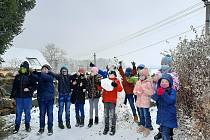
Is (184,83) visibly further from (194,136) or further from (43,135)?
(43,135)

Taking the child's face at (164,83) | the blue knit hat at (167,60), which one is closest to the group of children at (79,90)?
the blue knit hat at (167,60)

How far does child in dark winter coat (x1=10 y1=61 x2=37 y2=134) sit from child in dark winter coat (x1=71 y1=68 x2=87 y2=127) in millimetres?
1198

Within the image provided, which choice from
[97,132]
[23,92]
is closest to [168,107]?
[97,132]

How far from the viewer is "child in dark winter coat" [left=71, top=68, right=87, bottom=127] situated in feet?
34.2

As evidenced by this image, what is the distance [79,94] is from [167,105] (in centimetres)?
354

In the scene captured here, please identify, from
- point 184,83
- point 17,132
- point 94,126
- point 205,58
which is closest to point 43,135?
point 17,132

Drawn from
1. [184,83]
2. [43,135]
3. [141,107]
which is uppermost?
[184,83]

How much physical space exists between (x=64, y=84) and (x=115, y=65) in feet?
5.31

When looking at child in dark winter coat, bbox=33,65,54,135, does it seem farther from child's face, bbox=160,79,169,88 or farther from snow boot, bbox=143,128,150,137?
child's face, bbox=160,79,169,88

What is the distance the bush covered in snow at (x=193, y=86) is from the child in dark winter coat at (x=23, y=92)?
4.43 m

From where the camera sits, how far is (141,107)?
9070 millimetres

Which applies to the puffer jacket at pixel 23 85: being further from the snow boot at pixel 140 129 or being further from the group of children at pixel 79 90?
the snow boot at pixel 140 129

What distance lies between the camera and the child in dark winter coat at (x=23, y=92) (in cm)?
1036

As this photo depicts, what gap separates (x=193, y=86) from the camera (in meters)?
6.89
